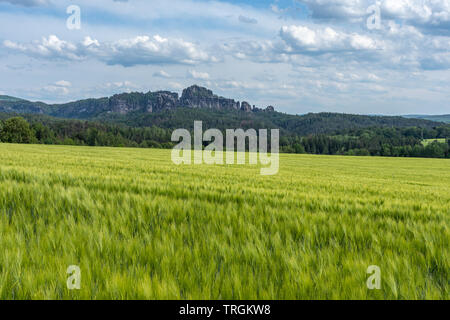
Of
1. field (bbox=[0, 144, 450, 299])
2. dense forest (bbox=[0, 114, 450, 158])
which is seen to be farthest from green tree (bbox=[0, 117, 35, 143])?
field (bbox=[0, 144, 450, 299])

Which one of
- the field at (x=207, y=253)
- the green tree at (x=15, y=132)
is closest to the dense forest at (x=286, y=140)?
the green tree at (x=15, y=132)

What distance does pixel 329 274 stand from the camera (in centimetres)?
232

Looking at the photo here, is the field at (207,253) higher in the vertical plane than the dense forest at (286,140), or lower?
lower

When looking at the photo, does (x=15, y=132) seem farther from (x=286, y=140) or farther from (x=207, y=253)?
(x=286, y=140)

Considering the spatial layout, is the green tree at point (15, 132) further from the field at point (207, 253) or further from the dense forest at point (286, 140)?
the field at point (207, 253)

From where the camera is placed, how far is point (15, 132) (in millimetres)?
104188

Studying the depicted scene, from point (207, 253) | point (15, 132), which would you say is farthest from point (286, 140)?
point (207, 253)

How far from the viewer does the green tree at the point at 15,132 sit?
10294 cm

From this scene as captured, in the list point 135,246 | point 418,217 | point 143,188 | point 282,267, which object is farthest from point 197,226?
point 418,217

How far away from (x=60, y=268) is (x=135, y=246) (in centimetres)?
68

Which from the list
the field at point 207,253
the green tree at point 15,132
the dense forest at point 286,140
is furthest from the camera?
the dense forest at point 286,140

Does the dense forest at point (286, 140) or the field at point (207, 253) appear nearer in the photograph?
the field at point (207, 253)

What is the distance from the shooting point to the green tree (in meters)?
103

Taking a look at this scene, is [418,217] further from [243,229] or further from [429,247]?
[243,229]
